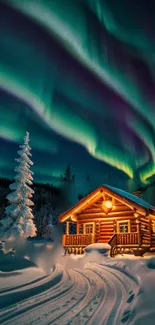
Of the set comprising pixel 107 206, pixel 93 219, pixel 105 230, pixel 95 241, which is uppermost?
pixel 107 206

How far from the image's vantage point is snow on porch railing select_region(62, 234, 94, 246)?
19.4 metres

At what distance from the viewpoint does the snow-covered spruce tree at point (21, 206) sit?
23.8 metres

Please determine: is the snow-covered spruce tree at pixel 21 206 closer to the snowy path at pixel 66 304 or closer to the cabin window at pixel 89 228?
the cabin window at pixel 89 228

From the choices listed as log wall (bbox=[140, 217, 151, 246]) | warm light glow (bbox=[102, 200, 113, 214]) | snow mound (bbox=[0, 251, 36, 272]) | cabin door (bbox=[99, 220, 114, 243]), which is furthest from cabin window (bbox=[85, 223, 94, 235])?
snow mound (bbox=[0, 251, 36, 272])

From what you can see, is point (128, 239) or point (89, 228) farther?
point (89, 228)

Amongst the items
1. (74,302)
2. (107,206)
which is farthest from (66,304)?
(107,206)

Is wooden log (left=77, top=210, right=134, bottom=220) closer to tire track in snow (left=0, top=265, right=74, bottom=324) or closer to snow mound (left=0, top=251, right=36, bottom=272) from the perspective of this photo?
snow mound (left=0, top=251, right=36, bottom=272)

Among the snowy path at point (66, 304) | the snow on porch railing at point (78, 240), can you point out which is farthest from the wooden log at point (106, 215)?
the snowy path at point (66, 304)

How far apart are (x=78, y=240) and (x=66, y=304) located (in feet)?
49.3

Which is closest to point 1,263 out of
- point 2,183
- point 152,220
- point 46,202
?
point 152,220

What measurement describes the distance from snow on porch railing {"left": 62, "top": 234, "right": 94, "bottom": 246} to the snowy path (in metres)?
12.1

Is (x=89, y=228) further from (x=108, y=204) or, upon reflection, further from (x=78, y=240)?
(x=108, y=204)

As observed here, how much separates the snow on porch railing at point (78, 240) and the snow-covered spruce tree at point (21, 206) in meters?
5.27

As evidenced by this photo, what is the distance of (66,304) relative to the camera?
17.0ft
